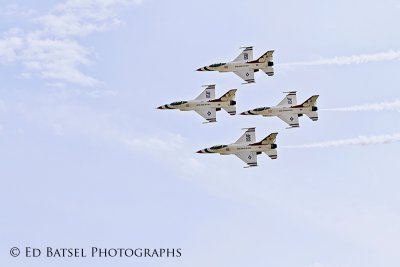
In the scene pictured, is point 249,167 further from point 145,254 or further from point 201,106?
point 145,254

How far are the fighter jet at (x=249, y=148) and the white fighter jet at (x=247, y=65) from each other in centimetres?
809

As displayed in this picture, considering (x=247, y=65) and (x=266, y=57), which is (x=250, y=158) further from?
(x=266, y=57)

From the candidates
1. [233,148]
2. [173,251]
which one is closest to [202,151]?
[233,148]

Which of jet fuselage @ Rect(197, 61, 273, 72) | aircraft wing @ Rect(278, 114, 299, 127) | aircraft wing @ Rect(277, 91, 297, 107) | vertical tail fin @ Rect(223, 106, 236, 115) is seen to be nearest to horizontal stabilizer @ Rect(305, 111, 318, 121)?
aircraft wing @ Rect(278, 114, 299, 127)

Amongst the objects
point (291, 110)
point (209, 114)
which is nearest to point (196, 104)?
point (209, 114)

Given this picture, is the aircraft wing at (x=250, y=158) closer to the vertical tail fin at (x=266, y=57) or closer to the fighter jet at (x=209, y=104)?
the fighter jet at (x=209, y=104)

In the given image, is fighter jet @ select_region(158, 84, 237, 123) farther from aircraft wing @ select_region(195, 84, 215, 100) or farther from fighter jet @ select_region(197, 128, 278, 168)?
fighter jet @ select_region(197, 128, 278, 168)

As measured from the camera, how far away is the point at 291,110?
461 feet

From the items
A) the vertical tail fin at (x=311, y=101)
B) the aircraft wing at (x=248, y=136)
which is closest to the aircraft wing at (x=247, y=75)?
the aircraft wing at (x=248, y=136)

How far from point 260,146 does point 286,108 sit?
710 cm

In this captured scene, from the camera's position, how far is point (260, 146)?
138 meters

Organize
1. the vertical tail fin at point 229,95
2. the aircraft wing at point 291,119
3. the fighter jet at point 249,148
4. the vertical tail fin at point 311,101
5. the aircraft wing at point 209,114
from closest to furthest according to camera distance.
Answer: the fighter jet at point 249,148, the vertical tail fin at point 311,101, the aircraft wing at point 291,119, the vertical tail fin at point 229,95, the aircraft wing at point 209,114

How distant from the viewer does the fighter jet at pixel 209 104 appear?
14025 centimetres

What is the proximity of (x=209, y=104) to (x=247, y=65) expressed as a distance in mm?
7696
